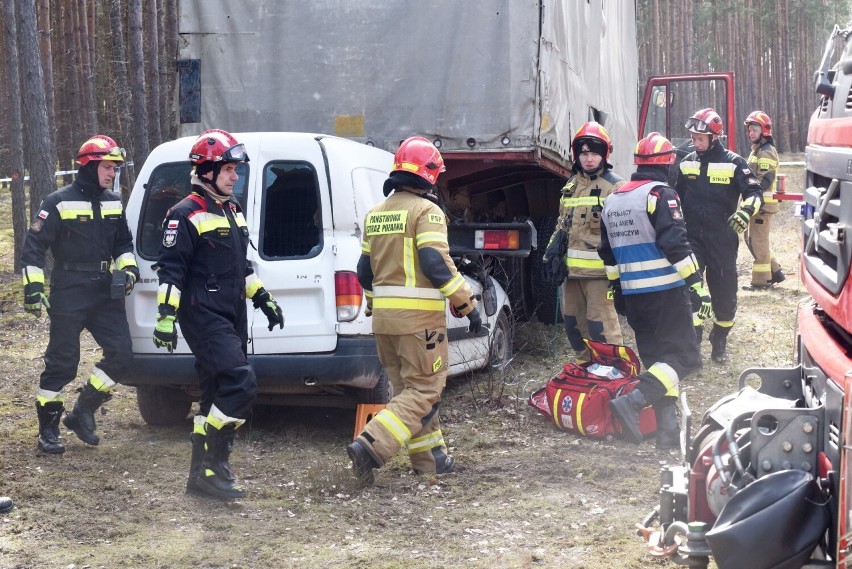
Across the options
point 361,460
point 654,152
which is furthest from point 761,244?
point 361,460

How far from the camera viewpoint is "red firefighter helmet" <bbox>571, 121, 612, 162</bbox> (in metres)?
7.54

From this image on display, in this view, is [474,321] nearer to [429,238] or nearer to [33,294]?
[429,238]

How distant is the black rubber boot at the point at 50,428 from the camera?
261 inches

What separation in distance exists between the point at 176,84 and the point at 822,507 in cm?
715

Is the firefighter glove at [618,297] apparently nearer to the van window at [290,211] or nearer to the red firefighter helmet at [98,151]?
the van window at [290,211]

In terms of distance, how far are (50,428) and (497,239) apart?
344 cm

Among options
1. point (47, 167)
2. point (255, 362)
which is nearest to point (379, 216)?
point (255, 362)

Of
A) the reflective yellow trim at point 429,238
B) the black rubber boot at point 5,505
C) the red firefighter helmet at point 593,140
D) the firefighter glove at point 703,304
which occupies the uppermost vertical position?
the red firefighter helmet at point 593,140

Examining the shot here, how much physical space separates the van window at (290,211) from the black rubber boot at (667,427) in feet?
7.74

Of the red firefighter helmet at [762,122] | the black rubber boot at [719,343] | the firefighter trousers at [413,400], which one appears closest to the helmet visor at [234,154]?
the firefighter trousers at [413,400]

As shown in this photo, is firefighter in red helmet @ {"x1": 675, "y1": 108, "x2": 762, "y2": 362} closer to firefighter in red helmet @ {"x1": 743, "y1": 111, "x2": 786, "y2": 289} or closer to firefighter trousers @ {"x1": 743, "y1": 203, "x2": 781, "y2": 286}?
firefighter in red helmet @ {"x1": 743, "y1": 111, "x2": 786, "y2": 289}

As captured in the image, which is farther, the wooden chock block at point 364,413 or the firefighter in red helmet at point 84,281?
the firefighter in red helmet at point 84,281

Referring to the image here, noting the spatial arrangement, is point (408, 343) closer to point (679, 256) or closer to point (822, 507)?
point (679, 256)

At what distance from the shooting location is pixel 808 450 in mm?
3080
